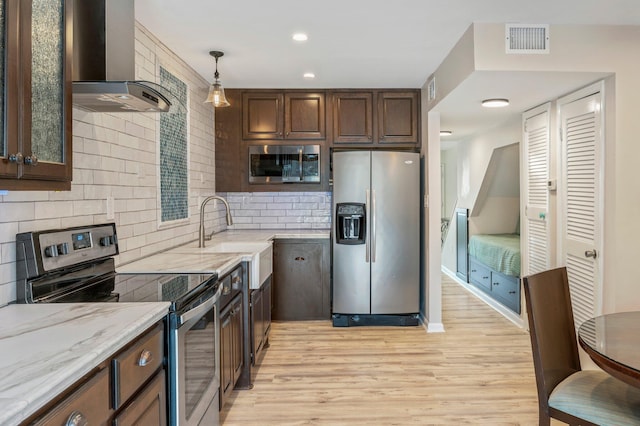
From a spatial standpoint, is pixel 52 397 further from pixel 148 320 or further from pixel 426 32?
pixel 426 32

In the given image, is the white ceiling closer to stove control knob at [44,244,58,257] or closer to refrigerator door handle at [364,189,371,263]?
refrigerator door handle at [364,189,371,263]

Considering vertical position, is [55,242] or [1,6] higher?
[1,6]

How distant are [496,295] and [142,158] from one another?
4104mm

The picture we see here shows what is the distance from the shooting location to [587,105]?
301 centimetres

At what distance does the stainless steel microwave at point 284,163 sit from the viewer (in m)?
4.41

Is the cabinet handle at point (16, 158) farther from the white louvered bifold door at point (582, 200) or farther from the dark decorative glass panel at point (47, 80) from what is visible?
the white louvered bifold door at point (582, 200)

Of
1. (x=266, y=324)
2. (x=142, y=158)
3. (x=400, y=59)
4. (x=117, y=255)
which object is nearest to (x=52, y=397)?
(x=117, y=255)

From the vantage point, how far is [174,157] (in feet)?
10.7

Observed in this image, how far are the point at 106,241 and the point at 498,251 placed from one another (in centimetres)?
412

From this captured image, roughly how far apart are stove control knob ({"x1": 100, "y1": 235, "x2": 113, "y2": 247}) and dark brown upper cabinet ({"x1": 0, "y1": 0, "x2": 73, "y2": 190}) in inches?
25.1

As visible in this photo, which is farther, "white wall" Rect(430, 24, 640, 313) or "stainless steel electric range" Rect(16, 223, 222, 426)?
"white wall" Rect(430, 24, 640, 313)

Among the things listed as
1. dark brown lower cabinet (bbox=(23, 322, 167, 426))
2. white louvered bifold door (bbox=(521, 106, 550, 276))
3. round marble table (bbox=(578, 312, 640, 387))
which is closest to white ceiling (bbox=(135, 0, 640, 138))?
white louvered bifold door (bbox=(521, 106, 550, 276))

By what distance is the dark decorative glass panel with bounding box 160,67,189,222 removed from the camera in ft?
9.96

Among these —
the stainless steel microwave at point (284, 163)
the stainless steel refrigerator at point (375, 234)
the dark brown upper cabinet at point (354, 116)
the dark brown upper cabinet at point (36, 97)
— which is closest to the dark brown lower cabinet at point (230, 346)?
the dark brown upper cabinet at point (36, 97)
